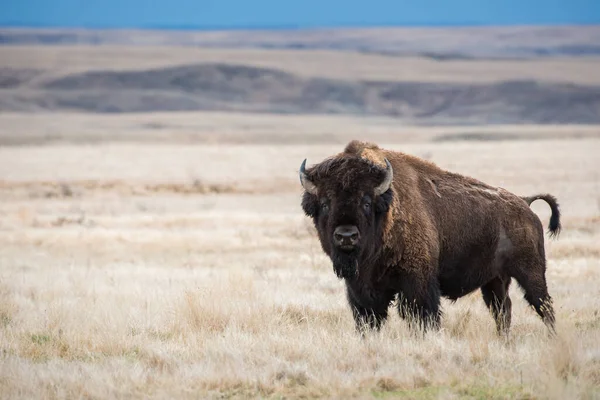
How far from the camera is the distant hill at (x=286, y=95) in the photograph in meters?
107

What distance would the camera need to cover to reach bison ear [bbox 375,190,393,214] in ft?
27.4

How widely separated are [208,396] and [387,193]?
2.55 meters

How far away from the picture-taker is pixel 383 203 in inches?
329

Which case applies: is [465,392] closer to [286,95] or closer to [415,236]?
[415,236]

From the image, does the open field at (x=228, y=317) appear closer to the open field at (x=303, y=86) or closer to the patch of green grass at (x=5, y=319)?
the patch of green grass at (x=5, y=319)

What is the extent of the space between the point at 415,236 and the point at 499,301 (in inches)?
61.3

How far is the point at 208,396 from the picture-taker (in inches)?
269

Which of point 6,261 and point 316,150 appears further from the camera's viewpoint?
point 316,150

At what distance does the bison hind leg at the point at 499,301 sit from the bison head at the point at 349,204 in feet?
5.74

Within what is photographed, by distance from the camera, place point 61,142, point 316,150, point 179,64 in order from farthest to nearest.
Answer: point 179,64 → point 61,142 → point 316,150

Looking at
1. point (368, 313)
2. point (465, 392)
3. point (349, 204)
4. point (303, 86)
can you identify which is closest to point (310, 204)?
point (349, 204)

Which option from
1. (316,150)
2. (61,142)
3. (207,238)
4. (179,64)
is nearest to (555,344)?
(207,238)

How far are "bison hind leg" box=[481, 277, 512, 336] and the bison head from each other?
68.9 inches

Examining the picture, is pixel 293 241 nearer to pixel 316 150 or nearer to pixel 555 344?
pixel 555 344
